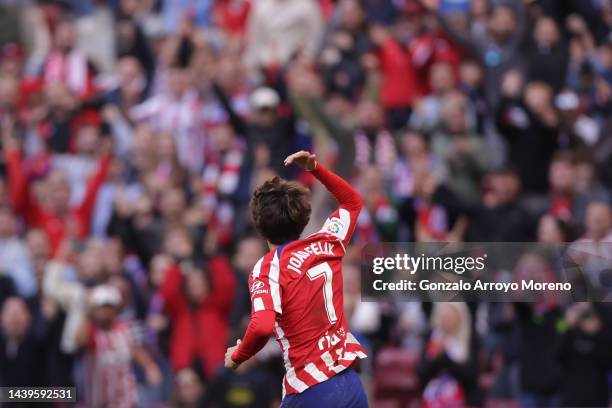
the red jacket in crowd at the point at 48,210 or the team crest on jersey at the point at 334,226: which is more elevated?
the red jacket in crowd at the point at 48,210

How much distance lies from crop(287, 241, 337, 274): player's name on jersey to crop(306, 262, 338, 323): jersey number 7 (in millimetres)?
64

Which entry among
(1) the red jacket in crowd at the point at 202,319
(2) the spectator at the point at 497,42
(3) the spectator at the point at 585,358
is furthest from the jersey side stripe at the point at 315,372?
(2) the spectator at the point at 497,42

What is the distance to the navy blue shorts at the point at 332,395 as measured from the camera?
6156 mm

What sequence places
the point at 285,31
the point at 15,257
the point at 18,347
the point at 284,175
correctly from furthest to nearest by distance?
the point at 285,31
the point at 15,257
the point at 284,175
the point at 18,347

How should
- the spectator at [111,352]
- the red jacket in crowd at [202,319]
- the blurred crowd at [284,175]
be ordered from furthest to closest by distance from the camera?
the red jacket in crowd at [202,319] < the spectator at [111,352] < the blurred crowd at [284,175]

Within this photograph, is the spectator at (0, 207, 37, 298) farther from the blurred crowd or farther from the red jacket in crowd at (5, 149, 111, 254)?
the red jacket in crowd at (5, 149, 111, 254)

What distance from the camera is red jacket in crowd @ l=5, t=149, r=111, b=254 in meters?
13.4

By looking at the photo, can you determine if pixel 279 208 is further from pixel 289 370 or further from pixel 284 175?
pixel 284 175

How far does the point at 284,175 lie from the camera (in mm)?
12914

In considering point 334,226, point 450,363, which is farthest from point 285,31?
point 334,226

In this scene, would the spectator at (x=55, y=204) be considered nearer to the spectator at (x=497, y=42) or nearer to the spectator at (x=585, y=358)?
the spectator at (x=497, y=42)

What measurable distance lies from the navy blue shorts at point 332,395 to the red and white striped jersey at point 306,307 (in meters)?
0.03

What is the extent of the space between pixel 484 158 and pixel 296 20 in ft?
11.6

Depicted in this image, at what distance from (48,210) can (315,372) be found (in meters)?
7.97
